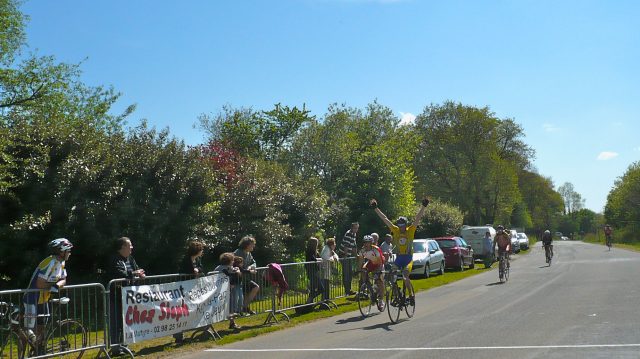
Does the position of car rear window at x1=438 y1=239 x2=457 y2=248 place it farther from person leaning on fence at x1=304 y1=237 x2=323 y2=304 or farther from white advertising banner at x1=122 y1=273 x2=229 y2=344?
white advertising banner at x1=122 y1=273 x2=229 y2=344

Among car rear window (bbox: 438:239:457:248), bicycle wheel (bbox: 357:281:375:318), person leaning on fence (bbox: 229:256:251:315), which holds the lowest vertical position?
bicycle wheel (bbox: 357:281:375:318)

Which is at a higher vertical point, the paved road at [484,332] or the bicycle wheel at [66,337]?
the bicycle wheel at [66,337]

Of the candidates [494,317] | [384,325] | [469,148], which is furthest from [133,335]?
[469,148]

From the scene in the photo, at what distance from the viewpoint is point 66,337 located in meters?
8.67

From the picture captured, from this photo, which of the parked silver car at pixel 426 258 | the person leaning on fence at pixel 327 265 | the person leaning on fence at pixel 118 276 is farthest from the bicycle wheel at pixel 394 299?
the parked silver car at pixel 426 258

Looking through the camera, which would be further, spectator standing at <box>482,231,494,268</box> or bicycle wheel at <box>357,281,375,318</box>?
spectator standing at <box>482,231,494,268</box>

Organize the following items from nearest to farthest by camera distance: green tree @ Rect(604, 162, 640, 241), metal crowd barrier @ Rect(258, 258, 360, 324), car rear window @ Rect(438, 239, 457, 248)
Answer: metal crowd barrier @ Rect(258, 258, 360, 324), car rear window @ Rect(438, 239, 457, 248), green tree @ Rect(604, 162, 640, 241)

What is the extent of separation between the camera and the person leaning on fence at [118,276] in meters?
9.16

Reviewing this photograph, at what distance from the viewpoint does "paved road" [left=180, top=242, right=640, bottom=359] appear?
825cm

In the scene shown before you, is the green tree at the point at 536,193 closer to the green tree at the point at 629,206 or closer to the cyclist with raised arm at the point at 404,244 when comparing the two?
the green tree at the point at 629,206

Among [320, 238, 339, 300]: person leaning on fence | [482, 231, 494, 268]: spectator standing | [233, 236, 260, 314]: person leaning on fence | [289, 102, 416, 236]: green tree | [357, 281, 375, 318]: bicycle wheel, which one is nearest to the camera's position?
[233, 236, 260, 314]: person leaning on fence

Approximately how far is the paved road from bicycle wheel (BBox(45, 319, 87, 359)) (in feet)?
5.72

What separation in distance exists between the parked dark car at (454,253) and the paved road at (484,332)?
12599 millimetres

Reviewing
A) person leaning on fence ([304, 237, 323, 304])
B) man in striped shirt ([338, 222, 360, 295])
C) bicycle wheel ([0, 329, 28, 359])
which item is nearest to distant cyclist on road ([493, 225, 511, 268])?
man in striped shirt ([338, 222, 360, 295])
